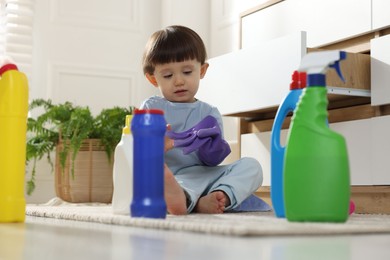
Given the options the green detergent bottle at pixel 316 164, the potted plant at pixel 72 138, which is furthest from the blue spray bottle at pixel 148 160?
the potted plant at pixel 72 138

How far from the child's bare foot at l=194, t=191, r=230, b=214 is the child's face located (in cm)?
34

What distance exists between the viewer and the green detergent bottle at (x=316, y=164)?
1.02m

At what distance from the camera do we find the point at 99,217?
1224mm

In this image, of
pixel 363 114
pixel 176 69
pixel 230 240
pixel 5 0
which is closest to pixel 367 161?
pixel 363 114

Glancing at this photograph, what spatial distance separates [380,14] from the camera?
83.8 inches

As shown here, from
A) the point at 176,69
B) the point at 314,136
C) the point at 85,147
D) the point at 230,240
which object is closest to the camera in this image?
the point at 230,240

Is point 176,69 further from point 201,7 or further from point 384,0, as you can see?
point 201,7

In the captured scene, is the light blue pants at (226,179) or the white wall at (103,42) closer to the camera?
the light blue pants at (226,179)

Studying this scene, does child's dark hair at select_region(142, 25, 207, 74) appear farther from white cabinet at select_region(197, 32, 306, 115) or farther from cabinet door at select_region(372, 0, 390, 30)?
cabinet door at select_region(372, 0, 390, 30)

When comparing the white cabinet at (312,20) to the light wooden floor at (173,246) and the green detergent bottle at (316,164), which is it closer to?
the green detergent bottle at (316,164)

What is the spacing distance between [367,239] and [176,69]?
0.95 meters

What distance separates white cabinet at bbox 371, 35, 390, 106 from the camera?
6.66 ft

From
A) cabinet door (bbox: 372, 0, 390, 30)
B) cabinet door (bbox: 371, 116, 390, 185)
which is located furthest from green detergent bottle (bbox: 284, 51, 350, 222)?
cabinet door (bbox: 372, 0, 390, 30)

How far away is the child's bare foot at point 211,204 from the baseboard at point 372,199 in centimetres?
66
